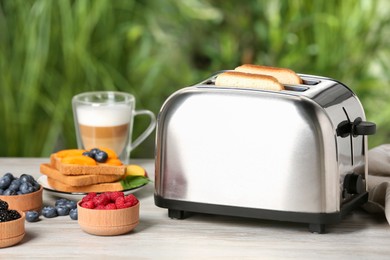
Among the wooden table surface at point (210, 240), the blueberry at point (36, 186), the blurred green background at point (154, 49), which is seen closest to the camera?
the wooden table surface at point (210, 240)

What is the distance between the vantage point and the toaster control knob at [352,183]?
1.73 meters

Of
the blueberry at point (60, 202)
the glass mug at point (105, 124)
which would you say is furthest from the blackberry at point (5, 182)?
the glass mug at point (105, 124)

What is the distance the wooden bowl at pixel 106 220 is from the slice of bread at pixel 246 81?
31cm

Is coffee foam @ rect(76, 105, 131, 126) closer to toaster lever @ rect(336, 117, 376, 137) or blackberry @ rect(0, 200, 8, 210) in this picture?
blackberry @ rect(0, 200, 8, 210)

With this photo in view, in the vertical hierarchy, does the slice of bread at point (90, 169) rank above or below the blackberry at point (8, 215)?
above

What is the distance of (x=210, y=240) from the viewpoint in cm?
169

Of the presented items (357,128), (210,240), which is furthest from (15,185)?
(357,128)

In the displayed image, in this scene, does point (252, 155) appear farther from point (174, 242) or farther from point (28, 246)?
point (28, 246)

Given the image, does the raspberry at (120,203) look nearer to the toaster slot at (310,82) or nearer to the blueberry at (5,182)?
the blueberry at (5,182)

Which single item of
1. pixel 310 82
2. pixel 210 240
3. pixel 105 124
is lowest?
pixel 210 240

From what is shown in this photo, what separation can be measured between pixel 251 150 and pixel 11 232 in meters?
0.47

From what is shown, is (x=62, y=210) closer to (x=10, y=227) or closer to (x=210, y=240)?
(x=10, y=227)

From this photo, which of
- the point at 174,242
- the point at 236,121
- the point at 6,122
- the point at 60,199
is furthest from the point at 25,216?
the point at 6,122

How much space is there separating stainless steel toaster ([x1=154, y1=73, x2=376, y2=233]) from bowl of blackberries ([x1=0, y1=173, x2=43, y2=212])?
262 millimetres
